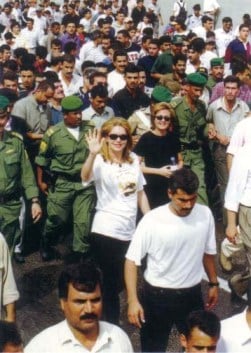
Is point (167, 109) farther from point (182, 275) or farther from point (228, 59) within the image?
point (228, 59)

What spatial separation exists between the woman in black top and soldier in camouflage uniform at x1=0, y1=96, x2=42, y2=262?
3.63 feet

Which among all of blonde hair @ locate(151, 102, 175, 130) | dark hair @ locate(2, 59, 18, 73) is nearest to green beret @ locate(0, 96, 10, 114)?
blonde hair @ locate(151, 102, 175, 130)

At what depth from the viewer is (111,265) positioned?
5.95 metres

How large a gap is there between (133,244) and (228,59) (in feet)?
32.8

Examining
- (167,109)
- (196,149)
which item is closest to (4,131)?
(167,109)

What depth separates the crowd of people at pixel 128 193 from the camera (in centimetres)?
431

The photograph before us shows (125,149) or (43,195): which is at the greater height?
(125,149)

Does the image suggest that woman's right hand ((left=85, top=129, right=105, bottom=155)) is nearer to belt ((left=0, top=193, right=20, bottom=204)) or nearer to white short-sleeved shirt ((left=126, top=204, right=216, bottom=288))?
belt ((left=0, top=193, right=20, bottom=204))

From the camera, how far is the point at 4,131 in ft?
21.5

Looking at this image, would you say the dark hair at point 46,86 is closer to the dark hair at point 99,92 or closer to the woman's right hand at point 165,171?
the dark hair at point 99,92

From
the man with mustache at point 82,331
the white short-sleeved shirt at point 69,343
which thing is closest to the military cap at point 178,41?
the man with mustache at point 82,331

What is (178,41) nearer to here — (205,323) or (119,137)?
(119,137)

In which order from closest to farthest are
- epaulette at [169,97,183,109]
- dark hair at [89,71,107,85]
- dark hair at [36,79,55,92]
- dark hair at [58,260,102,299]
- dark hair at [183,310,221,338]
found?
1. dark hair at [58,260,102,299]
2. dark hair at [183,310,221,338]
3. epaulette at [169,97,183,109]
4. dark hair at [36,79,55,92]
5. dark hair at [89,71,107,85]

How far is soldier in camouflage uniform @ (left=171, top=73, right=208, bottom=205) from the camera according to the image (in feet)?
27.3
